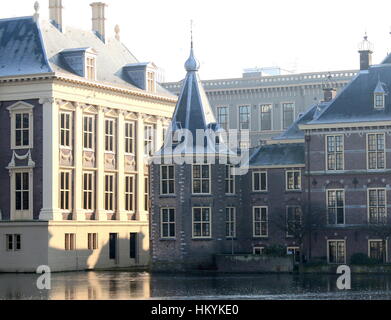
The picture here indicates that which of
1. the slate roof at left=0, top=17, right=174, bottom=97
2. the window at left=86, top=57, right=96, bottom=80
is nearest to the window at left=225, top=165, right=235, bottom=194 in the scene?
the slate roof at left=0, top=17, right=174, bottom=97

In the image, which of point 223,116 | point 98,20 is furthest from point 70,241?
point 223,116

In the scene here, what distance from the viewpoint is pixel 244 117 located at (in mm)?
110500

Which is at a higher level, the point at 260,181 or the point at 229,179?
the point at 229,179

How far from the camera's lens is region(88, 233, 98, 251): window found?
259ft

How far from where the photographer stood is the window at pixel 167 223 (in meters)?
70.2

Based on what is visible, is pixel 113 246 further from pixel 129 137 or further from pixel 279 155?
pixel 279 155

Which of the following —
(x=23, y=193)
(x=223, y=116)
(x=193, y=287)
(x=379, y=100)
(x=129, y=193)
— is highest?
(x=223, y=116)

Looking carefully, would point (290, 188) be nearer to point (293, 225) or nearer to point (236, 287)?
point (293, 225)

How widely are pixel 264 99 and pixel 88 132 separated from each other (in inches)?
1310

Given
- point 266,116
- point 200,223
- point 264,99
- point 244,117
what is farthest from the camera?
point 244,117

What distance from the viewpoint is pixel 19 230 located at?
247 ft

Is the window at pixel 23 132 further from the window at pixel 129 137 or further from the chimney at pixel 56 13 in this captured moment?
the window at pixel 129 137
